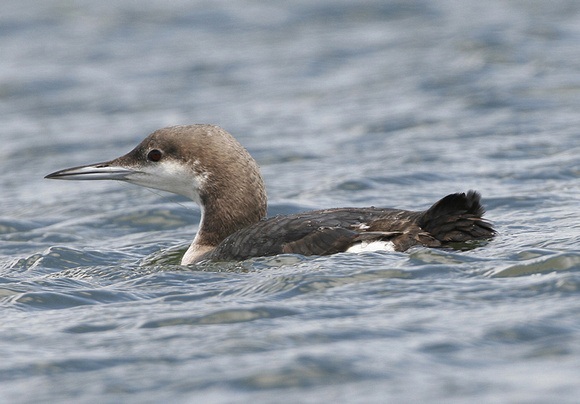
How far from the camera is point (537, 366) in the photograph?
4074mm

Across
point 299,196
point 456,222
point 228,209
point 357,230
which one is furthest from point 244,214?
point 299,196

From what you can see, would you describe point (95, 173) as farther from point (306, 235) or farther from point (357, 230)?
point (357, 230)

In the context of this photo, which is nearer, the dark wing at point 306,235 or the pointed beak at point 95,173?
the dark wing at point 306,235

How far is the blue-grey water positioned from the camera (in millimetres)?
4277

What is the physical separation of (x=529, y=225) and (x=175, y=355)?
142 inches

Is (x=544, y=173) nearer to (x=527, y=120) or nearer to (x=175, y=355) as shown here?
(x=527, y=120)

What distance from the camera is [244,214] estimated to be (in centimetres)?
675

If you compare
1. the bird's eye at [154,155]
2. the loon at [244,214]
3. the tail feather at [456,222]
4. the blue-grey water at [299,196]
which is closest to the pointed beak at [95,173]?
the loon at [244,214]

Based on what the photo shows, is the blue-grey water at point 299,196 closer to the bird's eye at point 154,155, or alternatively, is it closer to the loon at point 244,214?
the loon at point 244,214

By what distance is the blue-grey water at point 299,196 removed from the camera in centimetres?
428

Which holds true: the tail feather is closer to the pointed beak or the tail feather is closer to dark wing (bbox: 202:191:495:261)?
dark wing (bbox: 202:191:495:261)

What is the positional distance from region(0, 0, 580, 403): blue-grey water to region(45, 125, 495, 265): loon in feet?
0.44

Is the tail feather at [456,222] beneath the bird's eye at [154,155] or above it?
beneath

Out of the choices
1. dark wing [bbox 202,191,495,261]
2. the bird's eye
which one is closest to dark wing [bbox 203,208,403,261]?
dark wing [bbox 202,191,495,261]
